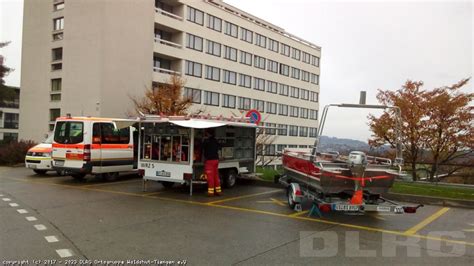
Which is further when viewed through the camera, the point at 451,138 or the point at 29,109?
the point at 29,109

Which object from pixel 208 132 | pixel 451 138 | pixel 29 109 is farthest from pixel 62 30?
pixel 451 138

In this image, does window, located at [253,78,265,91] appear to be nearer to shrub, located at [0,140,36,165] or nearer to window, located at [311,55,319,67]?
window, located at [311,55,319,67]

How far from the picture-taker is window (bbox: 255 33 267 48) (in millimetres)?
61675

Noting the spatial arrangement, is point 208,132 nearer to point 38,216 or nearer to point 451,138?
point 38,216

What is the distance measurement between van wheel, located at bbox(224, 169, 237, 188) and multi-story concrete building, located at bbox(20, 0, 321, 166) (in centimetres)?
1380

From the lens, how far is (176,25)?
45.2m

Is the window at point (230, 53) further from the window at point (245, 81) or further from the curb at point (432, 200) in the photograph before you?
the curb at point (432, 200)

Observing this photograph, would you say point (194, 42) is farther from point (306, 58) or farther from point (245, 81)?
point (306, 58)

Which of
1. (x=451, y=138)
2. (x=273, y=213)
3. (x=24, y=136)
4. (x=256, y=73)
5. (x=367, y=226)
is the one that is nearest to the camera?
(x=367, y=226)

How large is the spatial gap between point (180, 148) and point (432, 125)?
13483 millimetres

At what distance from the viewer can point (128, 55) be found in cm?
3894

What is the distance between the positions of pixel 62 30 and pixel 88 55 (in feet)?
19.7

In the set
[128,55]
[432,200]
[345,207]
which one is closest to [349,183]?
[345,207]

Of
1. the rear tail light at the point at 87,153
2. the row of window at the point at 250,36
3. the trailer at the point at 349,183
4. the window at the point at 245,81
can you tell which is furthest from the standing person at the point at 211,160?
the window at the point at 245,81
